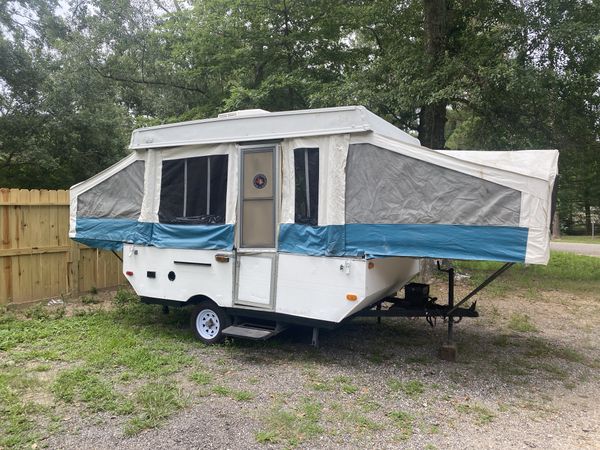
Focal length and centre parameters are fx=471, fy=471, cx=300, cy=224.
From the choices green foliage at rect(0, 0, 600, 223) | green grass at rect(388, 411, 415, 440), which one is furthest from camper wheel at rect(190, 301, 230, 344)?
green foliage at rect(0, 0, 600, 223)

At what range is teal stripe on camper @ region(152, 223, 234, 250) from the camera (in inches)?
225

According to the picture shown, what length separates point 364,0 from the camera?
12727mm

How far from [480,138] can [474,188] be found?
8.12 meters

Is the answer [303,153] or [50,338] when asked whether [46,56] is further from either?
[303,153]

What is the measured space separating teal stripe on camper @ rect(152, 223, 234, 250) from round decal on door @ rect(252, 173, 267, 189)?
588mm

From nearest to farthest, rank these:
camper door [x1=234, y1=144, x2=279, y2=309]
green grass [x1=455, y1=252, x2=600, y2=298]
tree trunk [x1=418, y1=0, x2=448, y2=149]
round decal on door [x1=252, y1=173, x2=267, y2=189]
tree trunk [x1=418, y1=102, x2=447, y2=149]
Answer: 1. camper door [x1=234, y1=144, x2=279, y2=309]
2. round decal on door [x1=252, y1=173, x2=267, y2=189]
3. tree trunk [x1=418, y1=0, x2=448, y2=149]
4. green grass [x1=455, y1=252, x2=600, y2=298]
5. tree trunk [x1=418, y1=102, x2=447, y2=149]

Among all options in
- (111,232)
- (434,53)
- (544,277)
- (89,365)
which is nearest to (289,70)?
(434,53)

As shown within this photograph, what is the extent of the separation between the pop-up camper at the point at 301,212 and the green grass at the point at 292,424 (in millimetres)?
1215

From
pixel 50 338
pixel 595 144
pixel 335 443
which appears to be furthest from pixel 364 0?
pixel 335 443

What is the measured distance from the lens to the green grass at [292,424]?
361cm

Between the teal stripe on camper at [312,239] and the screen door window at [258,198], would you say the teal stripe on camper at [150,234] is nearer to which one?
the screen door window at [258,198]

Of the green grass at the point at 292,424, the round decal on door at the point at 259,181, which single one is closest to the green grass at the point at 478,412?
the green grass at the point at 292,424

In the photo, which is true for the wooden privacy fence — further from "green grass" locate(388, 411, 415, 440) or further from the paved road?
the paved road

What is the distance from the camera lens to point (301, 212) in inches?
212
